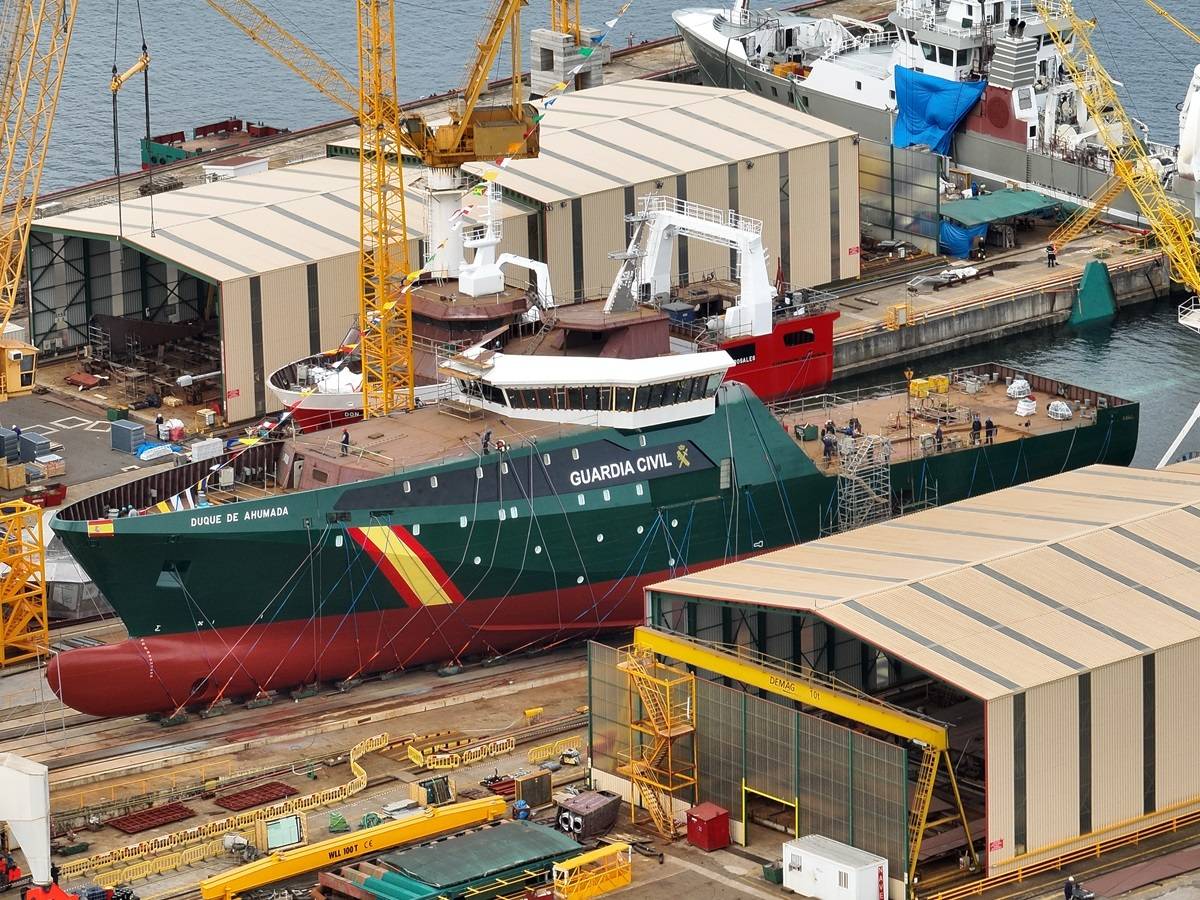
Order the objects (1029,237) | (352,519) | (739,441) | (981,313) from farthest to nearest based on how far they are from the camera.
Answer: (1029,237) < (981,313) < (739,441) < (352,519)

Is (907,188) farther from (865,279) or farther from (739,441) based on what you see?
(739,441)

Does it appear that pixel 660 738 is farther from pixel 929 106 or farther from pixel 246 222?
pixel 929 106

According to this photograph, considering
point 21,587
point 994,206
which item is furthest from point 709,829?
point 994,206

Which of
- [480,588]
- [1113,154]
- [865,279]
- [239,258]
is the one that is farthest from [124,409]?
[1113,154]

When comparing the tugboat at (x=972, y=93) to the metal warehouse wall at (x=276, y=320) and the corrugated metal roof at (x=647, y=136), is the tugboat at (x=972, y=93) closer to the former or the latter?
the corrugated metal roof at (x=647, y=136)

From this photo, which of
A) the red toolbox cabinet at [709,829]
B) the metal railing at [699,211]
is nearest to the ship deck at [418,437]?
the metal railing at [699,211]

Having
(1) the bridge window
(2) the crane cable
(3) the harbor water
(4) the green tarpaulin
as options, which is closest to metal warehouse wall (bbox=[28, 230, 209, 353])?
(2) the crane cable

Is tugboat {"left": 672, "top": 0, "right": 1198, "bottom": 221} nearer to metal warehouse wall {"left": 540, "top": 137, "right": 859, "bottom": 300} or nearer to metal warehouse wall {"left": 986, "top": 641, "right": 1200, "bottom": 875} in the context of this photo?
metal warehouse wall {"left": 540, "top": 137, "right": 859, "bottom": 300}
